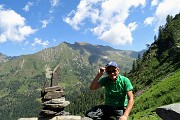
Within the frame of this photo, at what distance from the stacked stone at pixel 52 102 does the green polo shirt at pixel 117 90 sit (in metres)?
9.14

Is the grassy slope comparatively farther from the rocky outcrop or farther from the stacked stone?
the rocky outcrop

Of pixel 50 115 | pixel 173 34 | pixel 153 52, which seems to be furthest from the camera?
pixel 153 52

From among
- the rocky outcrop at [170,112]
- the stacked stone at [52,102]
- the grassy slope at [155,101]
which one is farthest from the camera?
the grassy slope at [155,101]

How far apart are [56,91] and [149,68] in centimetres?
12903

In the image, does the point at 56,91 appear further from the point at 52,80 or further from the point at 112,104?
the point at 112,104

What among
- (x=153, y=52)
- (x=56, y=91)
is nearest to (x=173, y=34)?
(x=153, y=52)

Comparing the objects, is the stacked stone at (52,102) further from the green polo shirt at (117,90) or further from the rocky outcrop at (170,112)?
the rocky outcrop at (170,112)

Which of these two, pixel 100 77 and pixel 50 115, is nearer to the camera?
pixel 100 77

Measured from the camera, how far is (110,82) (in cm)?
1138

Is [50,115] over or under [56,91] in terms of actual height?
under

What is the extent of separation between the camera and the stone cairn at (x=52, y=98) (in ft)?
65.8

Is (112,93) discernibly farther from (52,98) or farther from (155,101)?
(155,101)

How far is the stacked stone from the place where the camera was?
20.0 metres

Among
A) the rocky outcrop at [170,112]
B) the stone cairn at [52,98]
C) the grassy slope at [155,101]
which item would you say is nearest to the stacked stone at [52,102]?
the stone cairn at [52,98]
